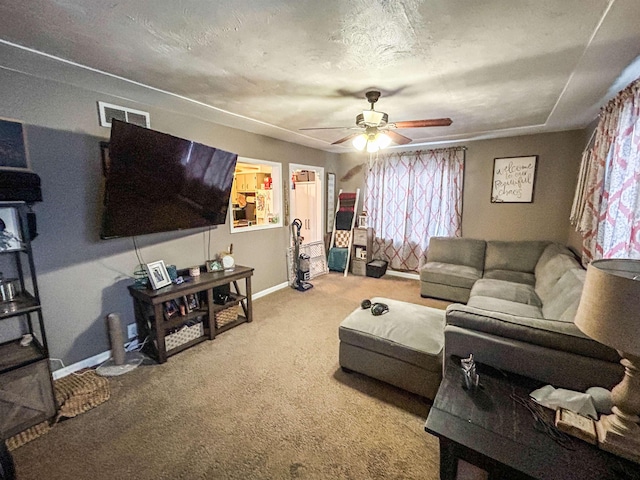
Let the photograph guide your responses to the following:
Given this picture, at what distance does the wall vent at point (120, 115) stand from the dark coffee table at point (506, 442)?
3.19 meters

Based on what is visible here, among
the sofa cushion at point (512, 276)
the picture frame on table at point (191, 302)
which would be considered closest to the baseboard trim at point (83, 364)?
the picture frame on table at point (191, 302)

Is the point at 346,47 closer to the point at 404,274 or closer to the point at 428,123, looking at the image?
the point at 428,123

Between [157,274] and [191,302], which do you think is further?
[191,302]

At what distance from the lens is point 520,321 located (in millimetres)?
1538

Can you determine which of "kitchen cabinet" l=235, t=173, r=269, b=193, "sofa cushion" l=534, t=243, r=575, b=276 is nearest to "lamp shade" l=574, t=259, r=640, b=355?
"sofa cushion" l=534, t=243, r=575, b=276

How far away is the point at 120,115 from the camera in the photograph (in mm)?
2473

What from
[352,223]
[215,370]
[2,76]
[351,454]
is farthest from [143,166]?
[352,223]

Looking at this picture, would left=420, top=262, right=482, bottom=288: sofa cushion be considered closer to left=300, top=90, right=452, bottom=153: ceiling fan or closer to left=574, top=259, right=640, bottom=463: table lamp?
left=300, top=90, right=452, bottom=153: ceiling fan

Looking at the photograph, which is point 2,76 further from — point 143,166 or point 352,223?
point 352,223

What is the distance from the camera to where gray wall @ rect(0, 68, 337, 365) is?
207 cm

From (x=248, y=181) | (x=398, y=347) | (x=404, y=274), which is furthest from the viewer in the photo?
(x=248, y=181)

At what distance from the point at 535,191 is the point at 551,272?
161 centimetres

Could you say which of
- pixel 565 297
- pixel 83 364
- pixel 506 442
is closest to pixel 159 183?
pixel 83 364

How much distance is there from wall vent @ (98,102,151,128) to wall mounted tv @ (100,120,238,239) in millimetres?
436
